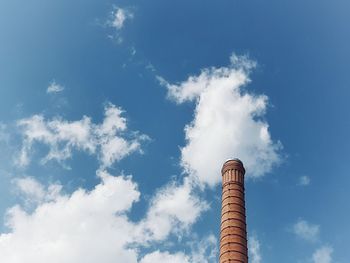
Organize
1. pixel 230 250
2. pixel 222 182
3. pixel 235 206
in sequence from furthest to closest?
1. pixel 222 182
2. pixel 235 206
3. pixel 230 250

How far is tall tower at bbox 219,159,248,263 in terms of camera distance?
Answer: 18.7 m

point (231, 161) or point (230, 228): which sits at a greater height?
point (231, 161)

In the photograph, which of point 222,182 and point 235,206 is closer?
point 235,206

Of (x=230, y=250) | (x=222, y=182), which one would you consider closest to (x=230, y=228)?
(x=230, y=250)

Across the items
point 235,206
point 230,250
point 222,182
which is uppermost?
point 222,182

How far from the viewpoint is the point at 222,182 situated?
21.8 m

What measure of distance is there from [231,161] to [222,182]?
4.06ft

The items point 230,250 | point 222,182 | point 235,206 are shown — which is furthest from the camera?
point 222,182

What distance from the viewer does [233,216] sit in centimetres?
1984

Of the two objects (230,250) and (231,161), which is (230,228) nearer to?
(230,250)

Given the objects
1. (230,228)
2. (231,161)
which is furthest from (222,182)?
(230,228)

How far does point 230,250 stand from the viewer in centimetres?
1866

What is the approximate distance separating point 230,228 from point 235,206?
1269 millimetres

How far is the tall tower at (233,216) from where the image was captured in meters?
18.7
